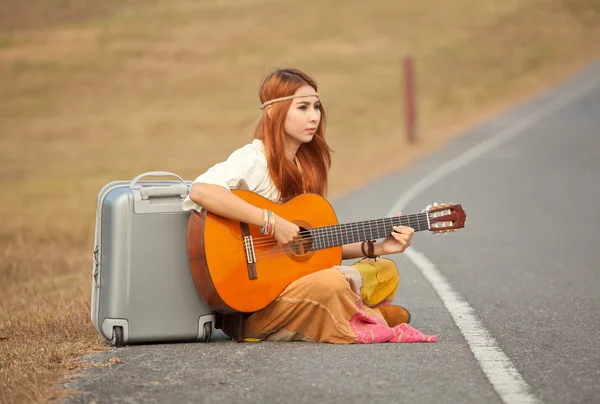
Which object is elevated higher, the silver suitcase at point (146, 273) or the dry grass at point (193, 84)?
the dry grass at point (193, 84)

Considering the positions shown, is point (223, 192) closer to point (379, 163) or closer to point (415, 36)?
point (379, 163)

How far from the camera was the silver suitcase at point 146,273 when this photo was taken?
6266 mm

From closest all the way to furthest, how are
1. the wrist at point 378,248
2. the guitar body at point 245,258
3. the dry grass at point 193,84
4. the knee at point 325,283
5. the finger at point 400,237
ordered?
the guitar body at point 245,258, the knee at point 325,283, the finger at point 400,237, the wrist at point 378,248, the dry grass at point 193,84

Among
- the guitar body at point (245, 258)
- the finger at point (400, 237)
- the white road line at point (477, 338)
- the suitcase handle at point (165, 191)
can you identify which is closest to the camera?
the white road line at point (477, 338)

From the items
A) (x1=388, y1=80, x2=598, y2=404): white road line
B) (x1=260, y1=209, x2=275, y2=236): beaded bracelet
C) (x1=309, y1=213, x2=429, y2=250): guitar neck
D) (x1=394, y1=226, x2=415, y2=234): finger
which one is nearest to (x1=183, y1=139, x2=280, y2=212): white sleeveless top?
(x1=260, y1=209, x2=275, y2=236): beaded bracelet

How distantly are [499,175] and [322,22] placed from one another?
38725 mm

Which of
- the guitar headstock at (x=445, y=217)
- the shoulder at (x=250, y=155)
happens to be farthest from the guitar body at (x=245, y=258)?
the guitar headstock at (x=445, y=217)

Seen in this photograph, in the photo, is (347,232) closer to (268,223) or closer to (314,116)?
(268,223)

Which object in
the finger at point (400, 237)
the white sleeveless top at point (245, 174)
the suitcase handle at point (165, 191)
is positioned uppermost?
the white sleeveless top at point (245, 174)

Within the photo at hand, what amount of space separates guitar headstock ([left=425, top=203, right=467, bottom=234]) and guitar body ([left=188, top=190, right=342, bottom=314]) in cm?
61

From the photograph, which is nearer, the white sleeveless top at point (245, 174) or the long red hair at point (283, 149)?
the white sleeveless top at point (245, 174)

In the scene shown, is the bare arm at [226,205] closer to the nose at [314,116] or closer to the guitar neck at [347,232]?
the guitar neck at [347,232]

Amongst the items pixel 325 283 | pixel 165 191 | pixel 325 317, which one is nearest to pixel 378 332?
pixel 325 317

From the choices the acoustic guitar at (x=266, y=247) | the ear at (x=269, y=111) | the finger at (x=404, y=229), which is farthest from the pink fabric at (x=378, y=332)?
the ear at (x=269, y=111)
